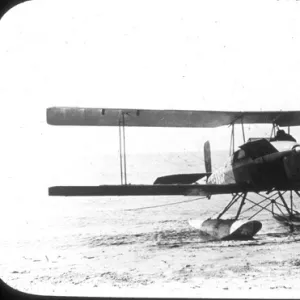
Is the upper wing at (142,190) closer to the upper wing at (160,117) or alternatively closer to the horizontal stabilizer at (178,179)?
the horizontal stabilizer at (178,179)

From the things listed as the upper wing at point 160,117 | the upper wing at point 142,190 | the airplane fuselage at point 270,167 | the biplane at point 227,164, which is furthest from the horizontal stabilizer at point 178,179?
the airplane fuselage at point 270,167

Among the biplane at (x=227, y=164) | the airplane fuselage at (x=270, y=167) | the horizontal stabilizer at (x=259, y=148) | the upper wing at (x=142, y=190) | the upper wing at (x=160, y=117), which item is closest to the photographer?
the upper wing at (x=142, y=190)

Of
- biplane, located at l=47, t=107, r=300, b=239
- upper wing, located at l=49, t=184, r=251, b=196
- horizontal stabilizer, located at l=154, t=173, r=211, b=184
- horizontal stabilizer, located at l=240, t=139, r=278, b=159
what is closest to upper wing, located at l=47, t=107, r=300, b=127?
biplane, located at l=47, t=107, r=300, b=239

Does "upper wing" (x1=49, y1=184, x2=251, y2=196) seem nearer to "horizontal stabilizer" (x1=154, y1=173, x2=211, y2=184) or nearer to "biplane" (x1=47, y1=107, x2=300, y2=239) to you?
"biplane" (x1=47, y1=107, x2=300, y2=239)

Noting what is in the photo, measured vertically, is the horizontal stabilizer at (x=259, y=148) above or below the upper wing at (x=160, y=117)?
below

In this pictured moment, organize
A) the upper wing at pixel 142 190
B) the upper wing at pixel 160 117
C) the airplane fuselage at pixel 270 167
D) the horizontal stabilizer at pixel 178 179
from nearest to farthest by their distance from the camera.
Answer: the upper wing at pixel 142 190 → the airplane fuselage at pixel 270 167 → the upper wing at pixel 160 117 → the horizontal stabilizer at pixel 178 179

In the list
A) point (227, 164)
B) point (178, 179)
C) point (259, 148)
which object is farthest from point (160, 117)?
point (259, 148)

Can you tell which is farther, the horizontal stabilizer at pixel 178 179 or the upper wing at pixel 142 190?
the horizontal stabilizer at pixel 178 179

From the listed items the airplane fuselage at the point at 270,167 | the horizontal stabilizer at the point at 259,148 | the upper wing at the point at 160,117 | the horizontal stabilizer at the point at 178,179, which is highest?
the upper wing at the point at 160,117
